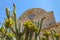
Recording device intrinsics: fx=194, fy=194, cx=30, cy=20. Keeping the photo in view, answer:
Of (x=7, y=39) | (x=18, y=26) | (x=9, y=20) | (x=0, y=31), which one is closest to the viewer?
(x=9, y=20)

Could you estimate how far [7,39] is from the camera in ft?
18.4

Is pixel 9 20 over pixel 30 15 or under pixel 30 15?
under

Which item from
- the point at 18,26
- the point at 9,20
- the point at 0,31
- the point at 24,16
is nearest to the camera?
the point at 9,20

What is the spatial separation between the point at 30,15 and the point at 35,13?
51 cm

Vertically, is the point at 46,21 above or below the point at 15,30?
above

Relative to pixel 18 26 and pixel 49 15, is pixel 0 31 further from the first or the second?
pixel 49 15

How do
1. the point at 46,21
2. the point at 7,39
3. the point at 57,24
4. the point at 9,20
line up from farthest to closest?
the point at 46,21 < the point at 57,24 < the point at 7,39 < the point at 9,20

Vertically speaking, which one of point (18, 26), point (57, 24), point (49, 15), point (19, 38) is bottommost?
point (19, 38)

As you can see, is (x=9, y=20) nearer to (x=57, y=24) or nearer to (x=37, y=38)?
(x=37, y=38)

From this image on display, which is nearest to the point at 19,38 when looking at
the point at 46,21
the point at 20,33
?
the point at 20,33

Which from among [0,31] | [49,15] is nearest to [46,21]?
[49,15]

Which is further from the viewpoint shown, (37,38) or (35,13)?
(35,13)

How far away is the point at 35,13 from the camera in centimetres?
1823

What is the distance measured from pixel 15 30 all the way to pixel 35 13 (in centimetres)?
1320
